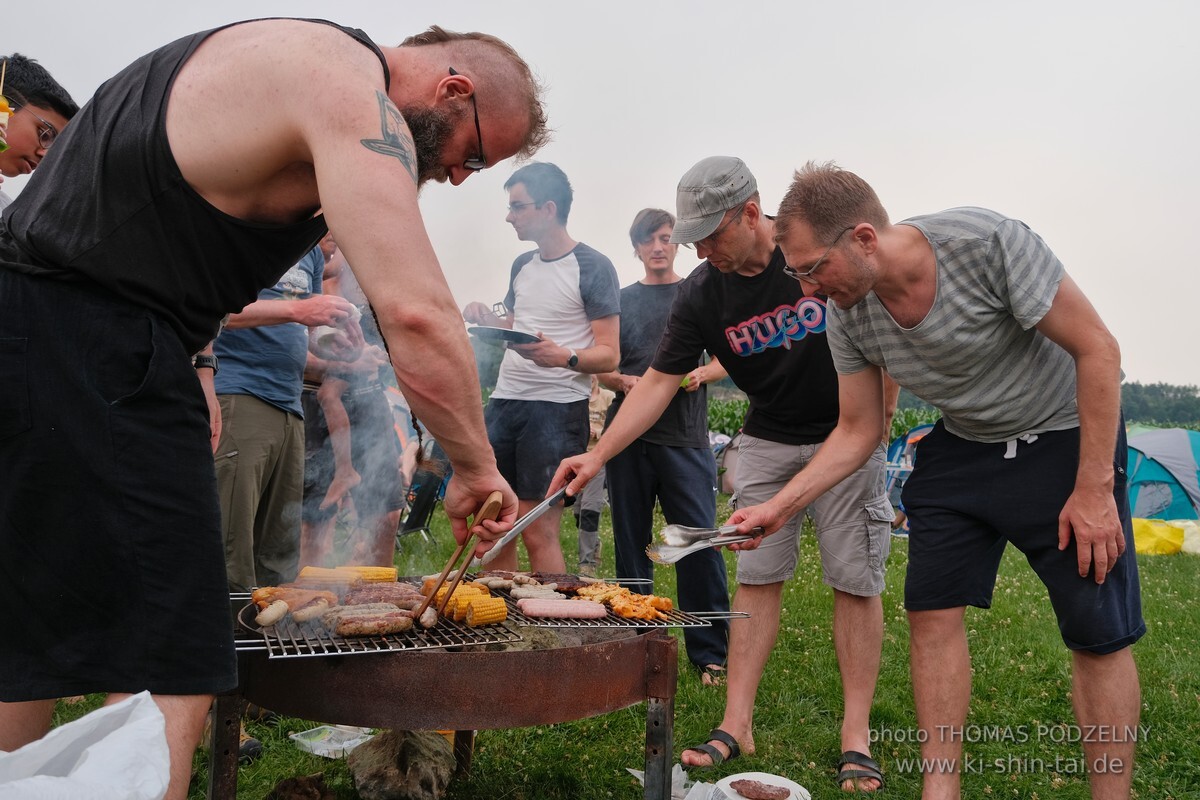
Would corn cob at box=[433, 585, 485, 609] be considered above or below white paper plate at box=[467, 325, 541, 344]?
below

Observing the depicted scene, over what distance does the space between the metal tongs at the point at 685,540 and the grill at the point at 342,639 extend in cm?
86

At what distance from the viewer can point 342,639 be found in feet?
8.56

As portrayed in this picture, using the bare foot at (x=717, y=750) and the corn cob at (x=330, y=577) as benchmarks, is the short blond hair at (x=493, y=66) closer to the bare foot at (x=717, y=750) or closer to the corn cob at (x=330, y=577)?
the corn cob at (x=330, y=577)

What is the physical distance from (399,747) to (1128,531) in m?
2.86

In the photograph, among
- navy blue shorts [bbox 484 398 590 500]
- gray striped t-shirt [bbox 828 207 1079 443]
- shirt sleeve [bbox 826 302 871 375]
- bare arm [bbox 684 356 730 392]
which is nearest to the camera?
gray striped t-shirt [bbox 828 207 1079 443]

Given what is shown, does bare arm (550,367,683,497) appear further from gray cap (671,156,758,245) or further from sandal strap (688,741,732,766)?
sandal strap (688,741,732,766)

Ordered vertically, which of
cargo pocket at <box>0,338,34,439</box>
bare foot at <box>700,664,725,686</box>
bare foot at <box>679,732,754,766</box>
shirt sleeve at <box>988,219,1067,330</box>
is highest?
shirt sleeve at <box>988,219,1067,330</box>

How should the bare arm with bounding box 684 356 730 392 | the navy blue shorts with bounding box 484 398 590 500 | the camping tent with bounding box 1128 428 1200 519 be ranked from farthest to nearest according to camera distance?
the camping tent with bounding box 1128 428 1200 519
the bare arm with bounding box 684 356 730 392
the navy blue shorts with bounding box 484 398 590 500

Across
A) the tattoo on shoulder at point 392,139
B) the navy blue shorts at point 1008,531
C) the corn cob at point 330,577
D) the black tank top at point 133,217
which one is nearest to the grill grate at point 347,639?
the corn cob at point 330,577

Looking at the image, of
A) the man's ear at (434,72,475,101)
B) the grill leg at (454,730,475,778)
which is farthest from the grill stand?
Answer: the man's ear at (434,72,475,101)

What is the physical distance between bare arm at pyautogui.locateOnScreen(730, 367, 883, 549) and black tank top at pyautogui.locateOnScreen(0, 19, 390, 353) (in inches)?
93.1

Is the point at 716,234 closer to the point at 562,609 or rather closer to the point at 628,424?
the point at 628,424

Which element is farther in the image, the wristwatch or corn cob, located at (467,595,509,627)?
the wristwatch

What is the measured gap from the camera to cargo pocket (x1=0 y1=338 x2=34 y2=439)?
6.23 ft
